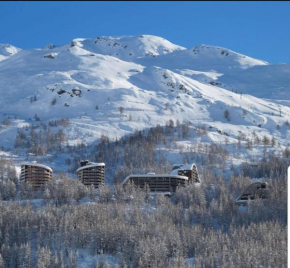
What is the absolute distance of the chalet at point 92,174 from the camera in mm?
104812

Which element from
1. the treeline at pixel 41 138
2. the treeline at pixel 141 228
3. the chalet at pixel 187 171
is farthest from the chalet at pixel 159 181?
the treeline at pixel 41 138

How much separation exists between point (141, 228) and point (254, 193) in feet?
87.8

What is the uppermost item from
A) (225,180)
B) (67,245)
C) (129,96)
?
(129,96)

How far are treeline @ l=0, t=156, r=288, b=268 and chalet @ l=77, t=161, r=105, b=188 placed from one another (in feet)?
20.7

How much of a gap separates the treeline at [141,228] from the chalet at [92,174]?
6.30 m

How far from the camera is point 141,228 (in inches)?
2985

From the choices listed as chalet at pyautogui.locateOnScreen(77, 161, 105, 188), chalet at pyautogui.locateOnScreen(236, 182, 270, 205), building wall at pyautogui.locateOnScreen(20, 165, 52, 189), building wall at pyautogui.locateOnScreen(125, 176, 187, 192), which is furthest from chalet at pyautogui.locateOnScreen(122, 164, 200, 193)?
building wall at pyautogui.locateOnScreen(20, 165, 52, 189)

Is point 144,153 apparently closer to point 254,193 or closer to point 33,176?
point 33,176

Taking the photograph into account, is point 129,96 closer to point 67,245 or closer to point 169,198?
point 169,198

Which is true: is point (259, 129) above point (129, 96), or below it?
Answer: below

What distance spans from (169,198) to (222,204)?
33.1ft

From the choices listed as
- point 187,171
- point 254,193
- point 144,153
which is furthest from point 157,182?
point 144,153

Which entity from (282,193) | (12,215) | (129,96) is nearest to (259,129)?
(129,96)

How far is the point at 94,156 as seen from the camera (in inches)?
4980
